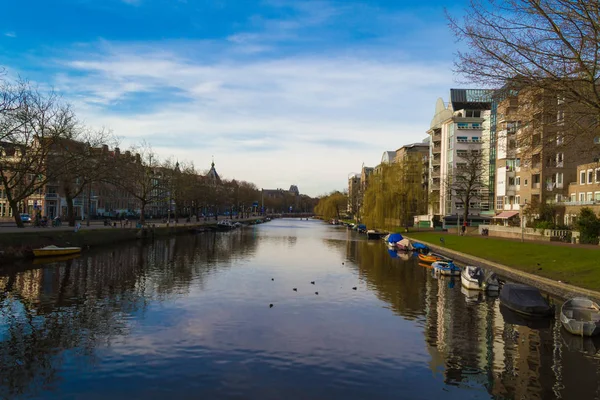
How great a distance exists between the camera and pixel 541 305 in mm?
25828

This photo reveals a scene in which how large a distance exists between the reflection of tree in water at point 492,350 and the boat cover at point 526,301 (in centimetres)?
100

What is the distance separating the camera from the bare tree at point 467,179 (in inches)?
3180

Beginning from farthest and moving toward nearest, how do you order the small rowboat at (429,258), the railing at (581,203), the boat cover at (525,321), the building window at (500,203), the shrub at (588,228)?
the building window at (500,203) → the railing at (581,203) → the small rowboat at (429,258) → the shrub at (588,228) → the boat cover at (525,321)

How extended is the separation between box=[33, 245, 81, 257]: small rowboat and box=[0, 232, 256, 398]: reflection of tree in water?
2281 mm

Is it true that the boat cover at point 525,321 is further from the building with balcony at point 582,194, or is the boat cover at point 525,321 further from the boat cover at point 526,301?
the building with balcony at point 582,194

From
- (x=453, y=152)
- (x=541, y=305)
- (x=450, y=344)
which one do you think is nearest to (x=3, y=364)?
(x=450, y=344)

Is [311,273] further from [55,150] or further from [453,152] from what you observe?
[453,152]

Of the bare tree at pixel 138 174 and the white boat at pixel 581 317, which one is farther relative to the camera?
the bare tree at pixel 138 174

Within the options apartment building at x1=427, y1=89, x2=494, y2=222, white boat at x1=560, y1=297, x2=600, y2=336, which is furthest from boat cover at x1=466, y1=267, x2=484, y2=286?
apartment building at x1=427, y1=89, x2=494, y2=222

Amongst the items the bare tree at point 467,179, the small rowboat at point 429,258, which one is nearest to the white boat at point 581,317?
the small rowboat at point 429,258

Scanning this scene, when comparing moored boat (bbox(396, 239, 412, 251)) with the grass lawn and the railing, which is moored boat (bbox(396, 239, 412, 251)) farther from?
the railing

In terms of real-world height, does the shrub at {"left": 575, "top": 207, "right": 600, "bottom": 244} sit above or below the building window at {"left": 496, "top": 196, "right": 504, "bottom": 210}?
A: below

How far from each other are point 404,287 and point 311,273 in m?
9.53

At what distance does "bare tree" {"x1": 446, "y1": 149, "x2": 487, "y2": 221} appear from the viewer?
80.8 meters
